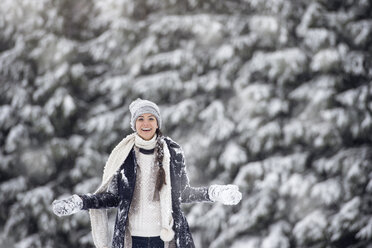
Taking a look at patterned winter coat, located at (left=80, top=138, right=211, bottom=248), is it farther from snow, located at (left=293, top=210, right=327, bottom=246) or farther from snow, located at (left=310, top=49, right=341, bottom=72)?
snow, located at (left=310, top=49, right=341, bottom=72)

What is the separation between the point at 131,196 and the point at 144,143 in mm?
318

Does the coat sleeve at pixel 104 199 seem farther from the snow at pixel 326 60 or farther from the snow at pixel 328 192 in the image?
the snow at pixel 326 60

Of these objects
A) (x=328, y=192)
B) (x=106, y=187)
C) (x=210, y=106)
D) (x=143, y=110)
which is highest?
(x=210, y=106)

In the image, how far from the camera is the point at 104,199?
3.58 meters

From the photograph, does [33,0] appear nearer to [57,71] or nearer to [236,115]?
[57,71]

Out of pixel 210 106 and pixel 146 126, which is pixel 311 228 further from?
pixel 146 126

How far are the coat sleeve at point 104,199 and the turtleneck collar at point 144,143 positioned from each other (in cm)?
23

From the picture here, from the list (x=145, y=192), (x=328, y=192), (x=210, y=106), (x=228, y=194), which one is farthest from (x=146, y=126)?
(x=210, y=106)

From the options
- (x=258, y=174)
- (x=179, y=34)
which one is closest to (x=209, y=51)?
(x=179, y=34)

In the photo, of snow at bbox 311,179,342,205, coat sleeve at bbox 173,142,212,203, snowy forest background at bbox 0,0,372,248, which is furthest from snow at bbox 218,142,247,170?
coat sleeve at bbox 173,142,212,203

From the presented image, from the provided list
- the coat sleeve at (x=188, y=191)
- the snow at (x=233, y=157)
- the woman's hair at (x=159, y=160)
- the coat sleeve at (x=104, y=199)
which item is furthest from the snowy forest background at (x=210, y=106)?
the coat sleeve at (x=104, y=199)

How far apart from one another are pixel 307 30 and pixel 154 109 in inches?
248

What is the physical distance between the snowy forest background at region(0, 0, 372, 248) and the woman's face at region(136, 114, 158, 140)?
18.4 feet

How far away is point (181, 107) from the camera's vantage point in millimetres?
10047
